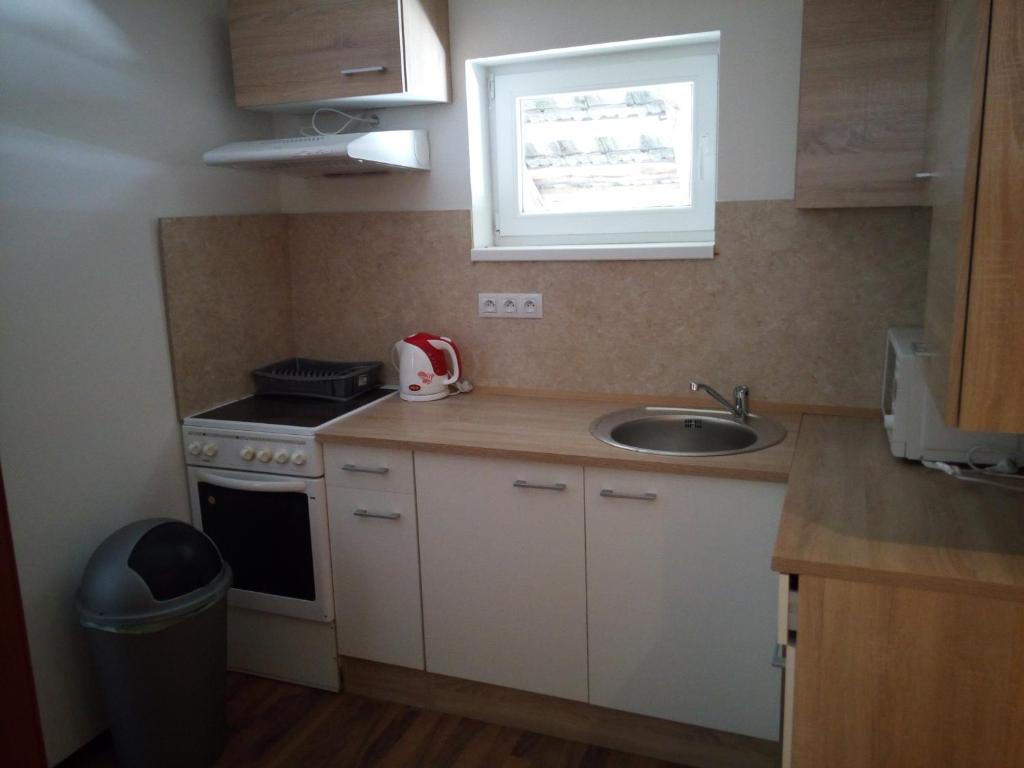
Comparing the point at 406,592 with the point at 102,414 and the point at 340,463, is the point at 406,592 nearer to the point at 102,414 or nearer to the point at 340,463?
the point at 340,463

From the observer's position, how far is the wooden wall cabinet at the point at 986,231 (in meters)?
1.13

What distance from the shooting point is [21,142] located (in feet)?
6.75

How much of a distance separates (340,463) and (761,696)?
132 centimetres

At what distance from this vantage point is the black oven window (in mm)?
2482

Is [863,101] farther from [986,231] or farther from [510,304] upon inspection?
[510,304]

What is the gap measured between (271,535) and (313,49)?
1.49 m

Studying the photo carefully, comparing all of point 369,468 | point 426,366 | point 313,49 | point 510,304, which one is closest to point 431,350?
point 426,366

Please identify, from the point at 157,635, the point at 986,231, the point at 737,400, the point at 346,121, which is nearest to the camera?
the point at 986,231

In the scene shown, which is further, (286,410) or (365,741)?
(286,410)

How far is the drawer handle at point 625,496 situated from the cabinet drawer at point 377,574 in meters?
0.59

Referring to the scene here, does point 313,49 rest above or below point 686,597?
above

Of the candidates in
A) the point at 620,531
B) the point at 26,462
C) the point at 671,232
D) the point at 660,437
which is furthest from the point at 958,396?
the point at 26,462

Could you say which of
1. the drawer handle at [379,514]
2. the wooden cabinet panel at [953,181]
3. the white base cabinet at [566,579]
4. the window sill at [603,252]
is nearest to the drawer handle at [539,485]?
the white base cabinet at [566,579]

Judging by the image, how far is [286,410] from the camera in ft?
8.70
